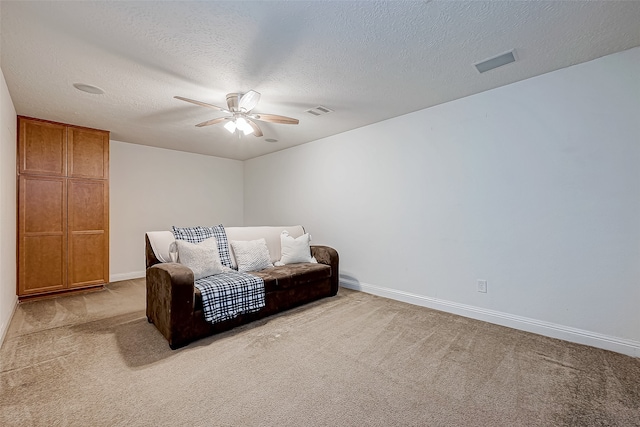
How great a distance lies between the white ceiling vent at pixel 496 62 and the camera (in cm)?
235

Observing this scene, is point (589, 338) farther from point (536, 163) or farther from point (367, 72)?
point (367, 72)

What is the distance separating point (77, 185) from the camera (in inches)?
162

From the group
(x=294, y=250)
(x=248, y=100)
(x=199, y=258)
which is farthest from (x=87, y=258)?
(x=248, y=100)

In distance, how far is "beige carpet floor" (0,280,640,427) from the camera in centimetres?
164

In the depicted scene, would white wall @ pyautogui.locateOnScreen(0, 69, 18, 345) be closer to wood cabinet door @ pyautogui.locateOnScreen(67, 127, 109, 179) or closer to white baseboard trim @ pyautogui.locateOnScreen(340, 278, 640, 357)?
wood cabinet door @ pyautogui.locateOnScreen(67, 127, 109, 179)

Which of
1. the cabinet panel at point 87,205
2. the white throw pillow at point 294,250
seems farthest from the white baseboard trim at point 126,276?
the white throw pillow at point 294,250

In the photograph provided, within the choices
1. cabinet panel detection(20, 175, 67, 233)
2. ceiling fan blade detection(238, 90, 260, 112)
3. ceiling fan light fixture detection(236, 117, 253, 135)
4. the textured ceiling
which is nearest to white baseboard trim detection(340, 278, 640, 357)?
the textured ceiling

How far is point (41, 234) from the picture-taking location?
3.84 m

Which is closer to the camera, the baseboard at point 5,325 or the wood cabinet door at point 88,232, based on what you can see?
the baseboard at point 5,325

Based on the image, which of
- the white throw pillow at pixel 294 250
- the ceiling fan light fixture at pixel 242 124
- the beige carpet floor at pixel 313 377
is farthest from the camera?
the white throw pillow at pixel 294 250

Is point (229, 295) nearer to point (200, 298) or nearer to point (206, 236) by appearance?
point (200, 298)

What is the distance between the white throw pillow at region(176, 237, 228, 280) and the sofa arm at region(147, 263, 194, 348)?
0.79 ft

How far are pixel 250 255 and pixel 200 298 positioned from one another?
94cm

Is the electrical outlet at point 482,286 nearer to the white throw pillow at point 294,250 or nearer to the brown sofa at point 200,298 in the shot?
the brown sofa at point 200,298
